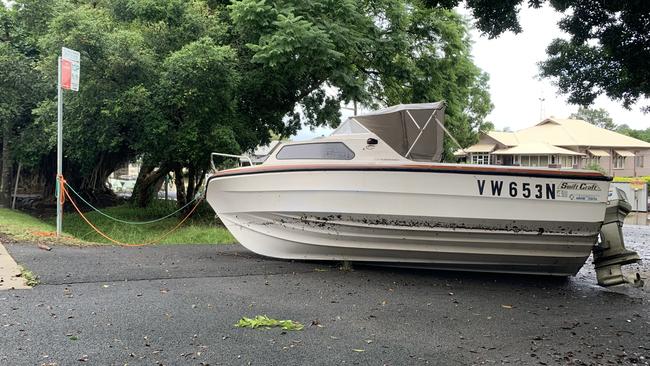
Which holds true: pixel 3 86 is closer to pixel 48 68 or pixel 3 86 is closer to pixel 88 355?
pixel 48 68

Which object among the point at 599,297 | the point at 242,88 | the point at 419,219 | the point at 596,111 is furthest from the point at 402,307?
the point at 596,111

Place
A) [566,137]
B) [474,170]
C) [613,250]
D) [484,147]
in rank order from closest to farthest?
[474,170], [613,250], [484,147], [566,137]

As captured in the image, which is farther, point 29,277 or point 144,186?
point 144,186

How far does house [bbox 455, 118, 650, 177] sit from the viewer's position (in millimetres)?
38656

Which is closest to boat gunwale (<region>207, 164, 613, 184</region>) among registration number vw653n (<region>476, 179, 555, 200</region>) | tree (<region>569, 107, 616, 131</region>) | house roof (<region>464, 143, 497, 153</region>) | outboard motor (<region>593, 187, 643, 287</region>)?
registration number vw653n (<region>476, 179, 555, 200</region>)

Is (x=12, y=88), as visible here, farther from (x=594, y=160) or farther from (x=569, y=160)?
(x=594, y=160)

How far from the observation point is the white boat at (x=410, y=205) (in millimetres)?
6598

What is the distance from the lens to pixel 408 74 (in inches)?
627

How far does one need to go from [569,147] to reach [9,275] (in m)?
42.9

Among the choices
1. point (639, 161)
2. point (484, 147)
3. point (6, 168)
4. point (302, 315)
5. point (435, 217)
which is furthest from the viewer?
point (639, 161)

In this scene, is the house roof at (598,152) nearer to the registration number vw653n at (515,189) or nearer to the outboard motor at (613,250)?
the outboard motor at (613,250)

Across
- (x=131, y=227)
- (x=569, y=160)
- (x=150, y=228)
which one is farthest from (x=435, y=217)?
(x=569, y=160)

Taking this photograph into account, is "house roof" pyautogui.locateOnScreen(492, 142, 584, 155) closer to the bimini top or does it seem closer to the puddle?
the puddle

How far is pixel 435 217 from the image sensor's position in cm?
679
